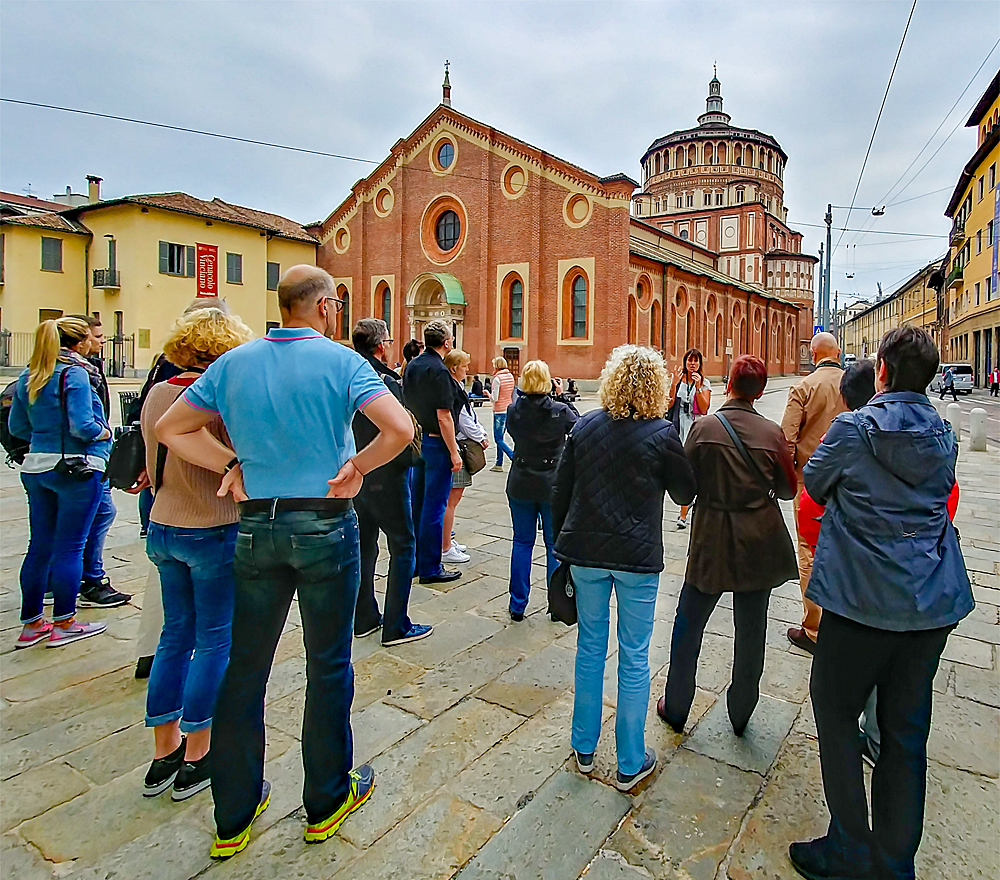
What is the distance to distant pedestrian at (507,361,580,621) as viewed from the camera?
14.5ft

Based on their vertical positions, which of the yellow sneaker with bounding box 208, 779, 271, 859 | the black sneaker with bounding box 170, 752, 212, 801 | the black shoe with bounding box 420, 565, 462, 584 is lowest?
the yellow sneaker with bounding box 208, 779, 271, 859

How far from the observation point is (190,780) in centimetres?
263

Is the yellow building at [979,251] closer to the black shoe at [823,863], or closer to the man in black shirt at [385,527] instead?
the man in black shirt at [385,527]

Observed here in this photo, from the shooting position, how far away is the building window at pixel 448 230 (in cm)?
3516

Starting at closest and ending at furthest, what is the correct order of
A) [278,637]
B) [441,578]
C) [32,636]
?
[278,637] → [32,636] → [441,578]

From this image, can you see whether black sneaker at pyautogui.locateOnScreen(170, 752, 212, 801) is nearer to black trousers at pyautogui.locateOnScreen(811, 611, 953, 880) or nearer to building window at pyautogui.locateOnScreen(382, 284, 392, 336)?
black trousers at pyautogui.locateOnScreen(811, 611, 953, 880)

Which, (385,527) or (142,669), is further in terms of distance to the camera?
(385,527)

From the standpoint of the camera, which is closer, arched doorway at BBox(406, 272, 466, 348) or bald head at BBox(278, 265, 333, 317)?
bald head at BBox(278, 265, 333, 317)

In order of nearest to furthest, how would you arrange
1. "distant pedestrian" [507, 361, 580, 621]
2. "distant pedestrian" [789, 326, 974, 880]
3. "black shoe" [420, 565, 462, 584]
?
1. "distant pedestrian" [789, 326, 974, 880]
2. "distant pedestrian" [507, 361, 580, 621]
3. "black shoe" [420, 565, 462, 584]

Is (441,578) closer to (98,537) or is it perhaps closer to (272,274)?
(98,537)

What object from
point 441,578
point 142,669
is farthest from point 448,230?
point 142,669

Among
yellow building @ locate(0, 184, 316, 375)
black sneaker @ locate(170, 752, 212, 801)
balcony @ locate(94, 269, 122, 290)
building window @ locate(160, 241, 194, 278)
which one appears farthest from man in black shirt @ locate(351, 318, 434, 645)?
balcony @ locate(94, 269, 122, 290)

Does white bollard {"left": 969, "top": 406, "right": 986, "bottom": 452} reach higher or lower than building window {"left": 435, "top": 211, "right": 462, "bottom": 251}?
lower

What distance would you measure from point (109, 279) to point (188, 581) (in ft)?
116
